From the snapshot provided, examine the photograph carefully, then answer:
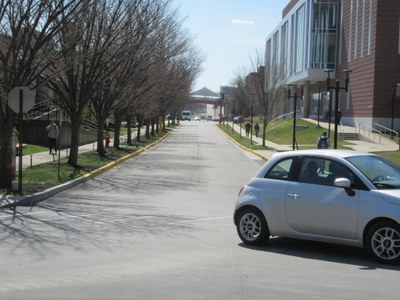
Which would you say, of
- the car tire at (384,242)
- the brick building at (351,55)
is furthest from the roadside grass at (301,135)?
the car tire at (384,242)

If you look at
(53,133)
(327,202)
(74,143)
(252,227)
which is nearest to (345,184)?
(327,202)

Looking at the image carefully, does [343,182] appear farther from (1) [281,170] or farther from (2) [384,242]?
(1) [281,170]

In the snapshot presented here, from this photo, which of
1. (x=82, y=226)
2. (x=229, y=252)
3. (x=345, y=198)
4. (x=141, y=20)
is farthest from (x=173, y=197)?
(x=141, y=20)

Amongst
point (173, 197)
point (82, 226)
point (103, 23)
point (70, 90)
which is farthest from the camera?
point (70, 90)

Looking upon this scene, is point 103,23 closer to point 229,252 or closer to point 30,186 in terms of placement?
point 30,186

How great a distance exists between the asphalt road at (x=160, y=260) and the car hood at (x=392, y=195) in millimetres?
840

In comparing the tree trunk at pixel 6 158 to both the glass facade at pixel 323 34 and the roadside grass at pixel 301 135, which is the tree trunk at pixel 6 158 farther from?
the glass facade at pixel 323 34

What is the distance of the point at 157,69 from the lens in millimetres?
33906

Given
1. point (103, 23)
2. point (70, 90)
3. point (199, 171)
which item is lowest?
point (199, 171)

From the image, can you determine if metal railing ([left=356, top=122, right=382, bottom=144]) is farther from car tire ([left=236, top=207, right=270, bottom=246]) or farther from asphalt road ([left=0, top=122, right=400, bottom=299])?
car tire ([left=236, top=207, right=270, bottom=246])

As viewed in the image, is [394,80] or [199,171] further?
[394,80]

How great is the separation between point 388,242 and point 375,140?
39.8 metres

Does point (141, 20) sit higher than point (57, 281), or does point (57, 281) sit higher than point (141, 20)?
point (141, 20)

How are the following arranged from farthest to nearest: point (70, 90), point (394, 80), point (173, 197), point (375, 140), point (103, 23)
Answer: point (394, 80) → point (375, 140) → point (70, 90) → point (103, 23) → point (173, 197)
